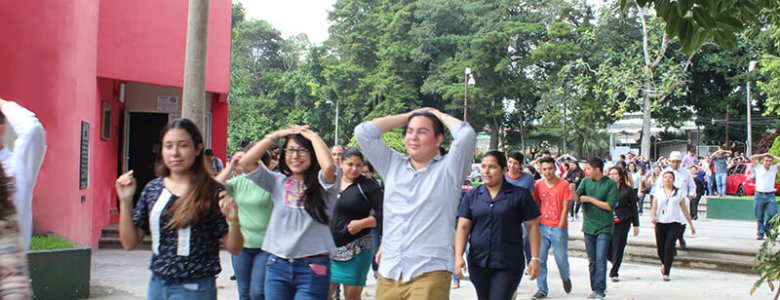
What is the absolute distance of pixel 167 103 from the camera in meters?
14.3

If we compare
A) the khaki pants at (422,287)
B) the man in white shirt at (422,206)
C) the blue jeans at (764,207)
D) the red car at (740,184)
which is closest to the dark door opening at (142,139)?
the man in white shirt at (422,206)

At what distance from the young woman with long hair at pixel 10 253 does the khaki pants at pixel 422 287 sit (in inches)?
84.3

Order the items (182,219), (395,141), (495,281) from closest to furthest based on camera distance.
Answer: (182,219) < (495,281) < (395,141)

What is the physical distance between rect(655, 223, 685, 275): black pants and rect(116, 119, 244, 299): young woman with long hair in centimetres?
872

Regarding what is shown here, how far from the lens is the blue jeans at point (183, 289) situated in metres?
3.66

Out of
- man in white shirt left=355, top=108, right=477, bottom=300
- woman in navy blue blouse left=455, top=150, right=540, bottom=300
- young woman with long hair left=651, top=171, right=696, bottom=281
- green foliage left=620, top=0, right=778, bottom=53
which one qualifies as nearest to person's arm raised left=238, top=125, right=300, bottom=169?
man in white shirt left=355, top=108, right=477, bottom=300

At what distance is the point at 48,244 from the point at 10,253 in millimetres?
5730

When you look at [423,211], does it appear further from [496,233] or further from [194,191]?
[496,233]

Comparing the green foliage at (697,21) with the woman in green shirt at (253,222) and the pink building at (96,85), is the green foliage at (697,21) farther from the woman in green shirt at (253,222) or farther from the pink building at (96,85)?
the pink building at (96,85)

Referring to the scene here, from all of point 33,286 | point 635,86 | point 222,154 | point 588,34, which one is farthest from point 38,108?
point 588,34

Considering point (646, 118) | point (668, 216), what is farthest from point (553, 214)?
point (646, 118)

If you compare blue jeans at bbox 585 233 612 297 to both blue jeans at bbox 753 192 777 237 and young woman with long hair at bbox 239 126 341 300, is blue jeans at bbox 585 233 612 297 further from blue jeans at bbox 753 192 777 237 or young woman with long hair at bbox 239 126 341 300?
blue jeans at bbox 753 192 777 237

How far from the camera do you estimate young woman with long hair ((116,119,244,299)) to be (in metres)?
3.65

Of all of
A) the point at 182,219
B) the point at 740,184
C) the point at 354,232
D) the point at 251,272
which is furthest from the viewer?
the point at 740,184
